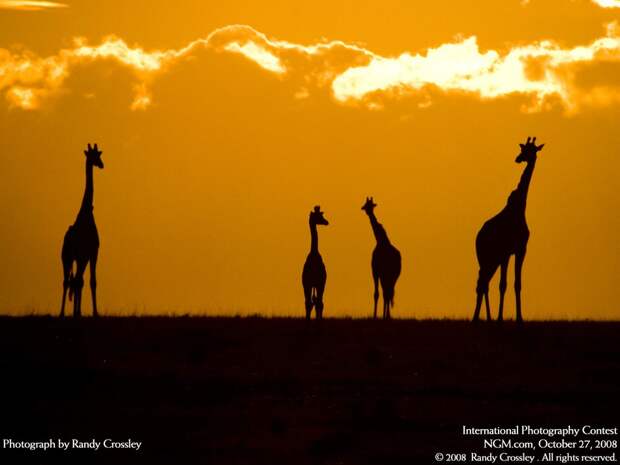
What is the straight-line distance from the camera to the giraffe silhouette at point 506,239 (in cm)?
3200

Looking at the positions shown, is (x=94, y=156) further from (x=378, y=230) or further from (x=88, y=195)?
(x=378, y=230)

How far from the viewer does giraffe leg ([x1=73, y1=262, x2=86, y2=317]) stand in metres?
33.3

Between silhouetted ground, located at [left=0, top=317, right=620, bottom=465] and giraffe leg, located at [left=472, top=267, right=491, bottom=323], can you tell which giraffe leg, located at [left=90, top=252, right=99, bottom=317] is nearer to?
silhouetted ground, located at [left=0, top=317, right=620, bottom=465]

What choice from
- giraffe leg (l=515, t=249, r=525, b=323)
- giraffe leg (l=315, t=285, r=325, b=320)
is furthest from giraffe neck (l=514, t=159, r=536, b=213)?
giraffe leg (l=315, t=285, r=325, b=320)

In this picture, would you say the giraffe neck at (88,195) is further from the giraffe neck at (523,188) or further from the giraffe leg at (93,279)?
the giraffe neck at (523,188)

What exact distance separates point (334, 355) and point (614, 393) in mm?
6031

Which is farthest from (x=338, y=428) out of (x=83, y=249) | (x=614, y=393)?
(x=83, y=249)

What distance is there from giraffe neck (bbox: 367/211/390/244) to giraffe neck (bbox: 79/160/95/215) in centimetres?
925

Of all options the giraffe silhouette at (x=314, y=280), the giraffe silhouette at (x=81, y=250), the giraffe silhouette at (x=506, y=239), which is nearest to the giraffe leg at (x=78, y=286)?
the giraffe silhouette at (x=81, y=250)

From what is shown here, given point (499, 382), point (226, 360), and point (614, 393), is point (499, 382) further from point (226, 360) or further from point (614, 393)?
point (226, 360)

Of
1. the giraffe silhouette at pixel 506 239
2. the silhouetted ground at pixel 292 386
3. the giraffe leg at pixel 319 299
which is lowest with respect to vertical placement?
the silhouetted ground at pixel 292 386

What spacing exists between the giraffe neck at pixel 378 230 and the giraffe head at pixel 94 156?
8.98 meters

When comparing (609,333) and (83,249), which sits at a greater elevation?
(83,249)

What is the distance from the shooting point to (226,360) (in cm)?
2561
